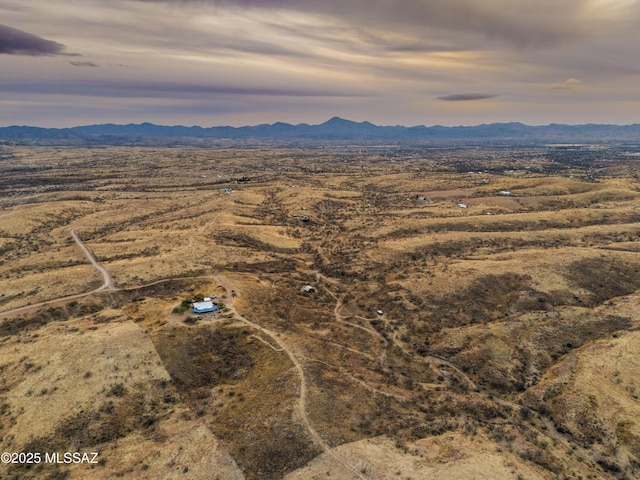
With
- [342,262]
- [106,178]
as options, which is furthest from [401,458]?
[106,178]

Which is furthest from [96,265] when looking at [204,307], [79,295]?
[204,307]

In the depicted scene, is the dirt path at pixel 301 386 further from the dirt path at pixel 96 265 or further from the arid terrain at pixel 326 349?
the dirt path at pixel 96 265

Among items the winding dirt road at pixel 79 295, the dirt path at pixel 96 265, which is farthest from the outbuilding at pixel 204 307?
the dirt path at pixel 96 265

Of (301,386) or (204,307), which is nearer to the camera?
(301,386)

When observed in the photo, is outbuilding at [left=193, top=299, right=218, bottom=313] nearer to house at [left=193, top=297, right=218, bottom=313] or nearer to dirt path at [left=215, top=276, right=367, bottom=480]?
house at [left=193, top=297, right=218, bottom=313]

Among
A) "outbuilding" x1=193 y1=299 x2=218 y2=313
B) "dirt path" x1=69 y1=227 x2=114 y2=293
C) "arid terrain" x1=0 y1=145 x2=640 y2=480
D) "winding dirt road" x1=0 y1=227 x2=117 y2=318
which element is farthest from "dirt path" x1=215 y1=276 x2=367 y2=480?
"winding dirt road" x1=0 y1=227 x2=117 y2=318

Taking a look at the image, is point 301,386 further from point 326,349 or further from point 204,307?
point 204,307
